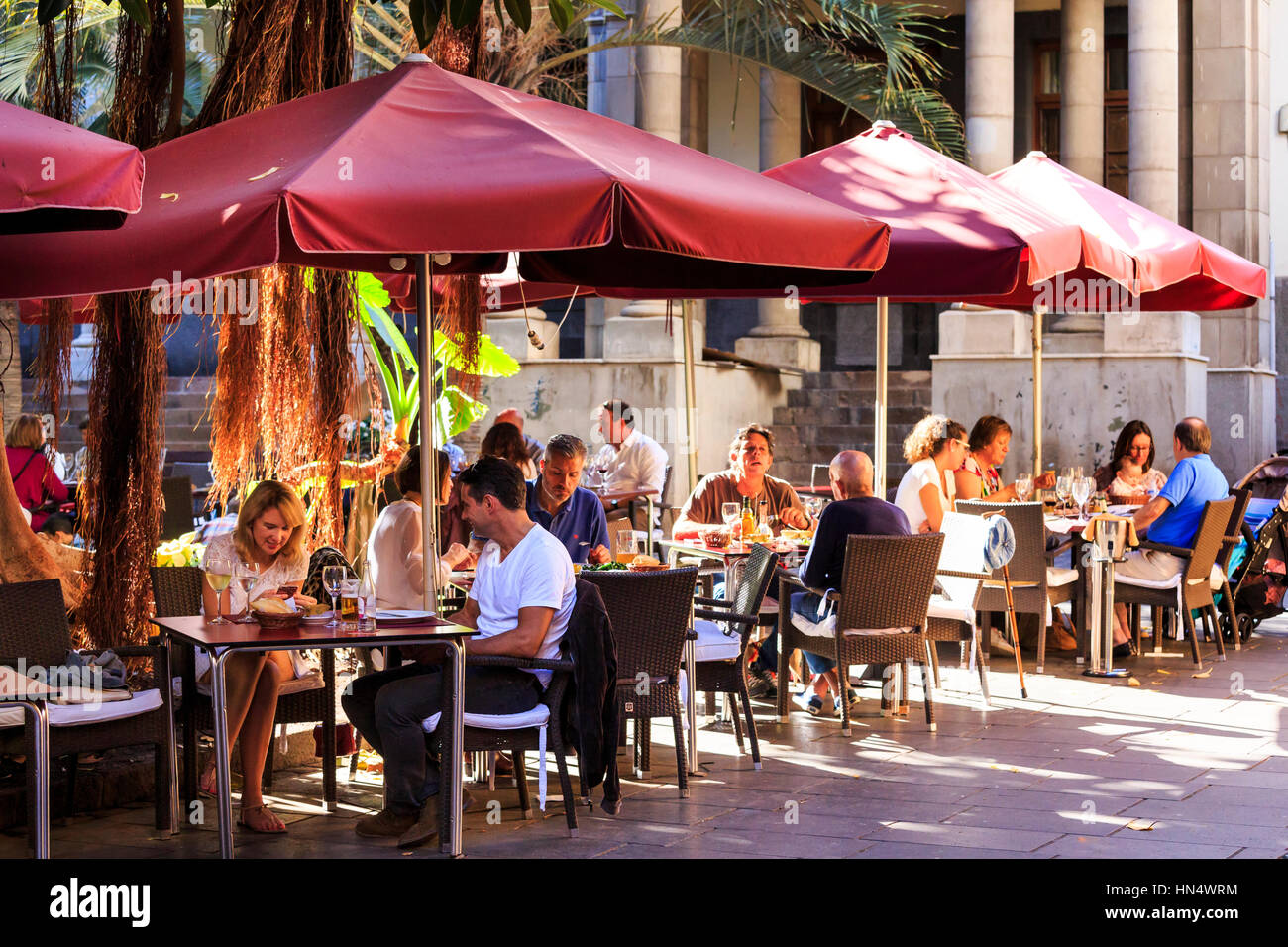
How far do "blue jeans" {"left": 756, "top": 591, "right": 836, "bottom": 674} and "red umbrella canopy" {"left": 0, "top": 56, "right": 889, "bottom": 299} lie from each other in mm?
2397

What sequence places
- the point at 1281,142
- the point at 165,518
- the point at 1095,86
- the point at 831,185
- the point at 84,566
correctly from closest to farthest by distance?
1. the point at 84,566
2. the point at 831,185
3. the point at 165,518
4. the point at 1095,86
5. the point at 1281,142

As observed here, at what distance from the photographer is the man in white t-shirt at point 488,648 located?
590cm

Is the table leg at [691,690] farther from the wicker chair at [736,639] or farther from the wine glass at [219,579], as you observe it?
the wine glass at [219,579]

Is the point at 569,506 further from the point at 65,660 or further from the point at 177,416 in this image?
the point at 177,416

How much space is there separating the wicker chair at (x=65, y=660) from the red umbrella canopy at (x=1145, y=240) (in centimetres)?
547

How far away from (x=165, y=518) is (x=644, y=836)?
23.9 feet

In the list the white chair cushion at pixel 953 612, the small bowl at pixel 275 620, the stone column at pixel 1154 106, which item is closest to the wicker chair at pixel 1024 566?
the white chair cushion at pixel 953 612

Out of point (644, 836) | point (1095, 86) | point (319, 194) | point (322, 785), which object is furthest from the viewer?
point (1095, 86)

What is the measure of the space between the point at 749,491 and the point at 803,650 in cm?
152

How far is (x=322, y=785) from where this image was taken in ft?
22.9

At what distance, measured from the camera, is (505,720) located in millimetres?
5891

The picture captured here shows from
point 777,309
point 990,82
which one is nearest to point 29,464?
point 990,82
